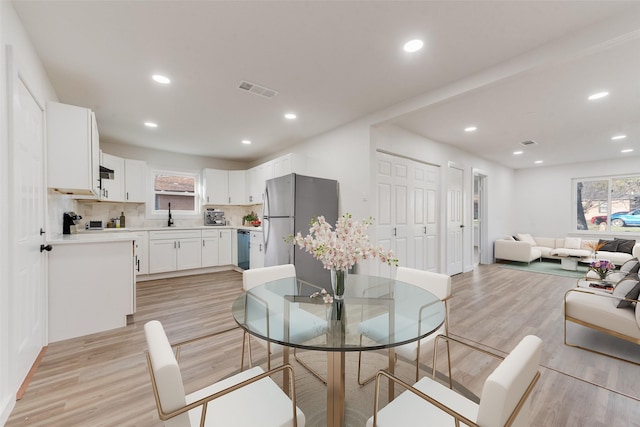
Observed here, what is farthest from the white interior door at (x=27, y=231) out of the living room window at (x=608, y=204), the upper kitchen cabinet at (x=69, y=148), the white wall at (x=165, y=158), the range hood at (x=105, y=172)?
the living room window at (x=608, y=204)

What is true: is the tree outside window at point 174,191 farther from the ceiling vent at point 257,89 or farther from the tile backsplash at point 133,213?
the ceiling vent at point 257,89

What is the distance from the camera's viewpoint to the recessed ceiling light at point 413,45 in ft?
6.98

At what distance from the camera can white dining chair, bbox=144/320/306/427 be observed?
81 cm

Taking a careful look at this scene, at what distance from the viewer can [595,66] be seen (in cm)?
248

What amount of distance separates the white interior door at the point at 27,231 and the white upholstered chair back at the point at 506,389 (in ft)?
8.53

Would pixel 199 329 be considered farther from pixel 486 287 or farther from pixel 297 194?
pixel 486 287

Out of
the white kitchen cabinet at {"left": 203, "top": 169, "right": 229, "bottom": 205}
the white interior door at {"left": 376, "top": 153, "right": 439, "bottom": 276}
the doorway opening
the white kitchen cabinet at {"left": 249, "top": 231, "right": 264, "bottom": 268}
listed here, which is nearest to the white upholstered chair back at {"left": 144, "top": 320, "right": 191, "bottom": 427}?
the white interior door at {"left": 376, "top": 153, "right": 439, "bottom": 276}

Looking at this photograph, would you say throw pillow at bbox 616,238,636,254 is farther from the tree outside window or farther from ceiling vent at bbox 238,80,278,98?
the tree outside window

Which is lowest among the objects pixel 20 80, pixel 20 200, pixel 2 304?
pixel 2 304

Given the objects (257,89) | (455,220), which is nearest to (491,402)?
(257,89)

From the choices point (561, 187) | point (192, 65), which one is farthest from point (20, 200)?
point (561, 187)

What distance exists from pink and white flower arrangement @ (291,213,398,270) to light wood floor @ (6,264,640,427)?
1313mm

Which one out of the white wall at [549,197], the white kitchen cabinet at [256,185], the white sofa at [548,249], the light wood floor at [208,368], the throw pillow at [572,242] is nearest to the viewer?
the light wood floor at [208,368]

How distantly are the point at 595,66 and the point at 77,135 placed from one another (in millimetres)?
5081
